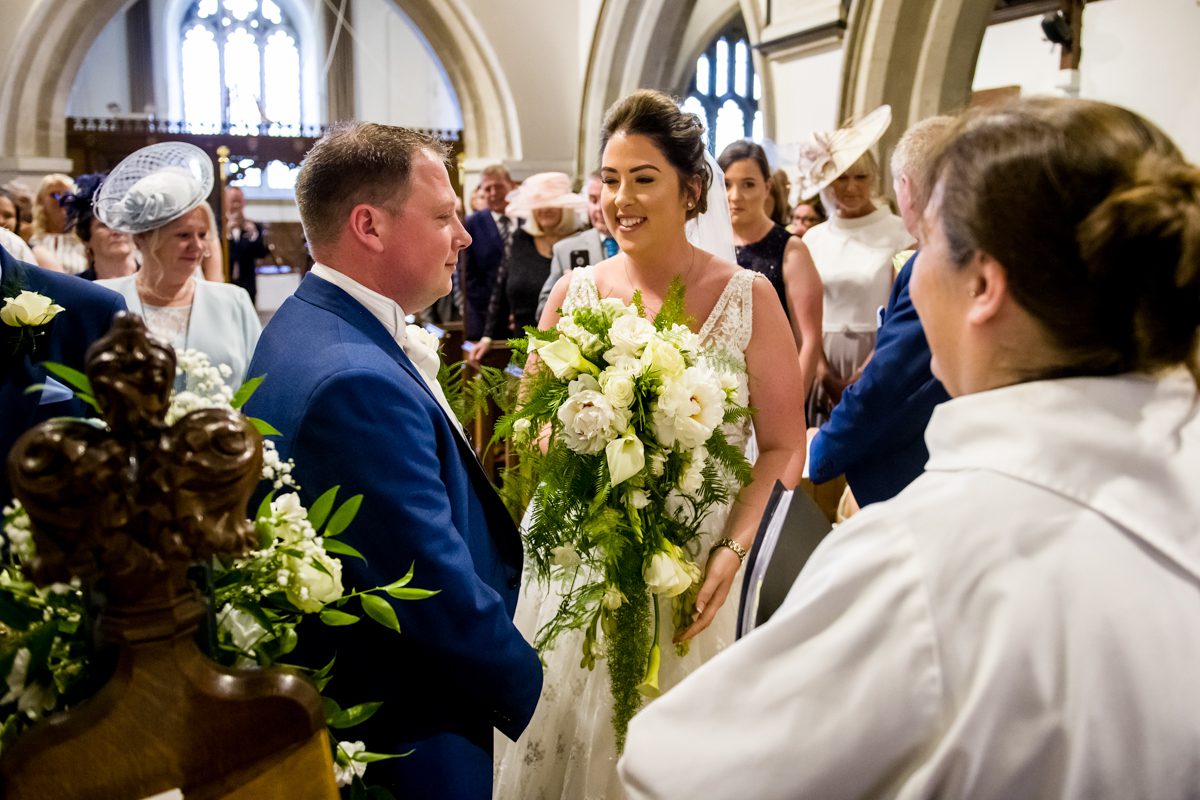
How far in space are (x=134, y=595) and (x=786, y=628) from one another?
21.3 inches

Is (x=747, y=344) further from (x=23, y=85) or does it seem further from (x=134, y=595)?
(x=23, y=85)

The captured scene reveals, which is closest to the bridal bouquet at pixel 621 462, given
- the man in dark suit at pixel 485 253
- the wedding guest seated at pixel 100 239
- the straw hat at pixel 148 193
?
the straw hat at pixel 148 193

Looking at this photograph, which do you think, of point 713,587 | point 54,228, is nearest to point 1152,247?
point 713,587

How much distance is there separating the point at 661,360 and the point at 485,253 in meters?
4.86

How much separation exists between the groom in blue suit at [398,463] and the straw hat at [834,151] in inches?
134

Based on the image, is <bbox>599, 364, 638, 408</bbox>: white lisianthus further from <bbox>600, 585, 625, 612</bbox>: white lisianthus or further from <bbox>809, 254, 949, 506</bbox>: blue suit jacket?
<bbox>809, 254, 949, 506</bbox>: blue suit jacket

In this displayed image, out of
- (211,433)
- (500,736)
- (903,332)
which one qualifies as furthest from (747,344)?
(211,433)

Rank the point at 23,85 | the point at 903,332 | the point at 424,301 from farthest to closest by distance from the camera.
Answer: the point at 23,85 < the point at 903,332 < the point at 424,301

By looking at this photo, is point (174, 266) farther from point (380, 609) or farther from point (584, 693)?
point (380, 609)

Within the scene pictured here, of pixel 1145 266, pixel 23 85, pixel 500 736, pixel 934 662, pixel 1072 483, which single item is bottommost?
pixel 500 736

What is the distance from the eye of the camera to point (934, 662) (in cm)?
85

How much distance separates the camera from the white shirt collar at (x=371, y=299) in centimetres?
175

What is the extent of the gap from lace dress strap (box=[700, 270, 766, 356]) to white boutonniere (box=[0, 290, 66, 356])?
136cm

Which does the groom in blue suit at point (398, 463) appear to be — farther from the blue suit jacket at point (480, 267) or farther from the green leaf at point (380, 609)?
the blue suit jacket at point (480, 267)
